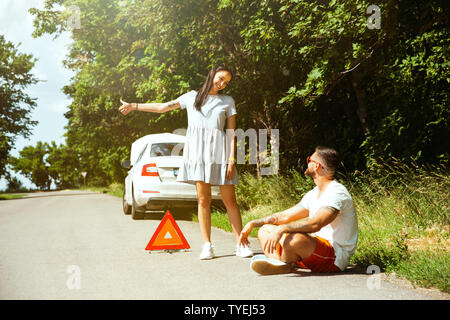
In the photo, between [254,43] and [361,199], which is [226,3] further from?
[361,199]

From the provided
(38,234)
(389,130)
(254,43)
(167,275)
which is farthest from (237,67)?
(167,275)

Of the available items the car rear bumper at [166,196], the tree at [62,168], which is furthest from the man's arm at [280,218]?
the tree at [62,168]

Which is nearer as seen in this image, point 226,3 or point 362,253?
point 362,253

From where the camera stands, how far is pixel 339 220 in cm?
Result: 469

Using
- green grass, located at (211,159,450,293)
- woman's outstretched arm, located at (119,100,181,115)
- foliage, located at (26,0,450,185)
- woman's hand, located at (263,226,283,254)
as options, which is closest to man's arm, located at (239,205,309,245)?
woman's hand, located at (263,226,283,254)

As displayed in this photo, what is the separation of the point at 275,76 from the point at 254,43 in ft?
9.53

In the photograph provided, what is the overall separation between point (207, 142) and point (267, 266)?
1807 mm

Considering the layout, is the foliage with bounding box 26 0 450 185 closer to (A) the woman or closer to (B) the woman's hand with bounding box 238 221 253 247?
(A) the woman

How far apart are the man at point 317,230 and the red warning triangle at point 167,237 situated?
1902mm

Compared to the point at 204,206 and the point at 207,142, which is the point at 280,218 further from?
the point at 207,142

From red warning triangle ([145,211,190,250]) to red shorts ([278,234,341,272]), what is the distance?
83.7 inches

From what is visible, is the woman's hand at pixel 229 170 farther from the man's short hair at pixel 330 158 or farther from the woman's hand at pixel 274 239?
the woman's hand at pixel 274 239

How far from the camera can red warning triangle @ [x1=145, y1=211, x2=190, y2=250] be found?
660cm

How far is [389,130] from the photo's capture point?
10.2 m
